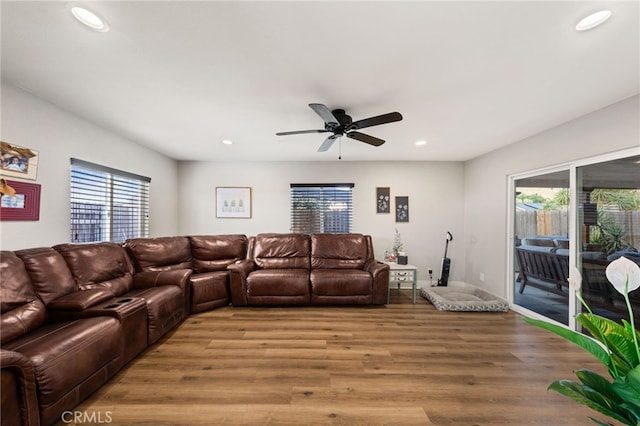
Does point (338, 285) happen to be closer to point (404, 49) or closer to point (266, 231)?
point (266, 231)

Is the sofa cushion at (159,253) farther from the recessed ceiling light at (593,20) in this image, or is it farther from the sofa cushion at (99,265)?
the recessed ceiling light at (593,20)

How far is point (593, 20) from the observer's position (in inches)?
56.2

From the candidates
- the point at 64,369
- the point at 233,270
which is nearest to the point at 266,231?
the point at 233,270

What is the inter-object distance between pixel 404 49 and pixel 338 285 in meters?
2.91

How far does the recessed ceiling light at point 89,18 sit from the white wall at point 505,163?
4.22m

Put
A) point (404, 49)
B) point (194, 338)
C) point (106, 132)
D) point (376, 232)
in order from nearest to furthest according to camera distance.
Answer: point (404, 49), point (194, 338), point (106, 132), point (376, 232)

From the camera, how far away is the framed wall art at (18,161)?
2.10 metres

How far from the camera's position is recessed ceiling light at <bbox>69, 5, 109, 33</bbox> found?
138cm


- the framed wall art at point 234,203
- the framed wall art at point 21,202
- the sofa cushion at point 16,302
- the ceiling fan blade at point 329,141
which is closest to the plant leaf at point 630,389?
the ceiling fan blade at point 329,141

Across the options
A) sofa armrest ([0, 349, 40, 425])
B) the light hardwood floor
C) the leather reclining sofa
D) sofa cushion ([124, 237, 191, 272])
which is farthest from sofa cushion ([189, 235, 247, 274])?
sofa armrest ([0, 349, 40, 425])

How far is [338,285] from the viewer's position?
358cm

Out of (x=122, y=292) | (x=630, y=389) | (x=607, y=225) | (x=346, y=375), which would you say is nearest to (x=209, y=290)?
(x=122, y=292)

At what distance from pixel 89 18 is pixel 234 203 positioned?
11.6ft
